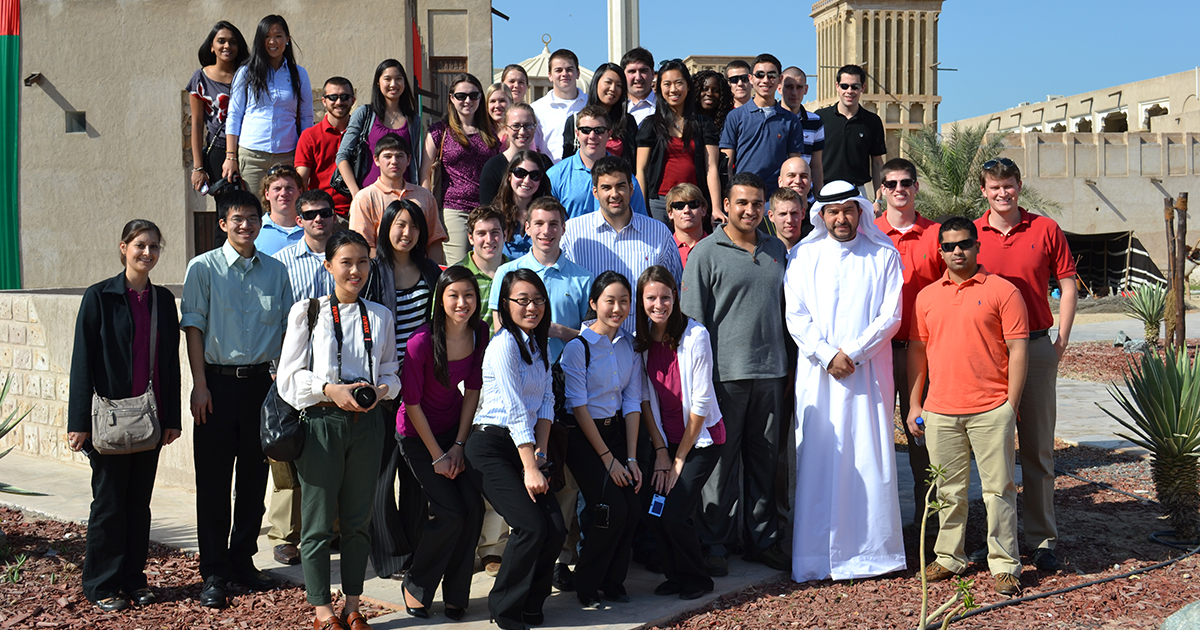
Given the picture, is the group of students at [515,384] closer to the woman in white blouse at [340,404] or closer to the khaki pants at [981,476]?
the woman in white blouse at [340,404]

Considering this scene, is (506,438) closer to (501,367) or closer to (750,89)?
(501,367)

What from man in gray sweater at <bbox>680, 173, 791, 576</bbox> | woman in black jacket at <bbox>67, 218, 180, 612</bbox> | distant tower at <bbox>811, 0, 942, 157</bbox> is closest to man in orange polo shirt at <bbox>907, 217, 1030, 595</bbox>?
man in gray sweater at <bbox>680, 173, 791, 576</bbox>

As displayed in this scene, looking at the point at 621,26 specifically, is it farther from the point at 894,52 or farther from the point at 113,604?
the point at 894,52

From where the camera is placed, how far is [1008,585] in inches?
209

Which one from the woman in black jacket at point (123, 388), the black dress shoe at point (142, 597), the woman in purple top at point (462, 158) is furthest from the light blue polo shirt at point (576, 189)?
the black dress shoe at point (142, 597)

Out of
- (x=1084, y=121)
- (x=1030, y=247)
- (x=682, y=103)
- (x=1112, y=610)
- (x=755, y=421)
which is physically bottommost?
(x=1112, y=610)

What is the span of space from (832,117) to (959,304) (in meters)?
3.00

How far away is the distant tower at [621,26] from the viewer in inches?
432

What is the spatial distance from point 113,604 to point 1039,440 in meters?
4.93

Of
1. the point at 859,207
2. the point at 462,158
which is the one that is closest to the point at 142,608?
the point at 462,158

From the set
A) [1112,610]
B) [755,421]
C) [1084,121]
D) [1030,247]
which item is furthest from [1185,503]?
[1084,121]

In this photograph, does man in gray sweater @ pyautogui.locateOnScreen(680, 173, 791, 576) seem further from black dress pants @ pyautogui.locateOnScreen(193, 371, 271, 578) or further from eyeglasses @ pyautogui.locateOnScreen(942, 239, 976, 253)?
black dress pants @ pyautogui.locateOnScreen(193, 371, 271, 578)

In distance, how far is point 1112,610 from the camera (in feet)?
17.0

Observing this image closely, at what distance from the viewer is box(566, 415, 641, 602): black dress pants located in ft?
16.6
